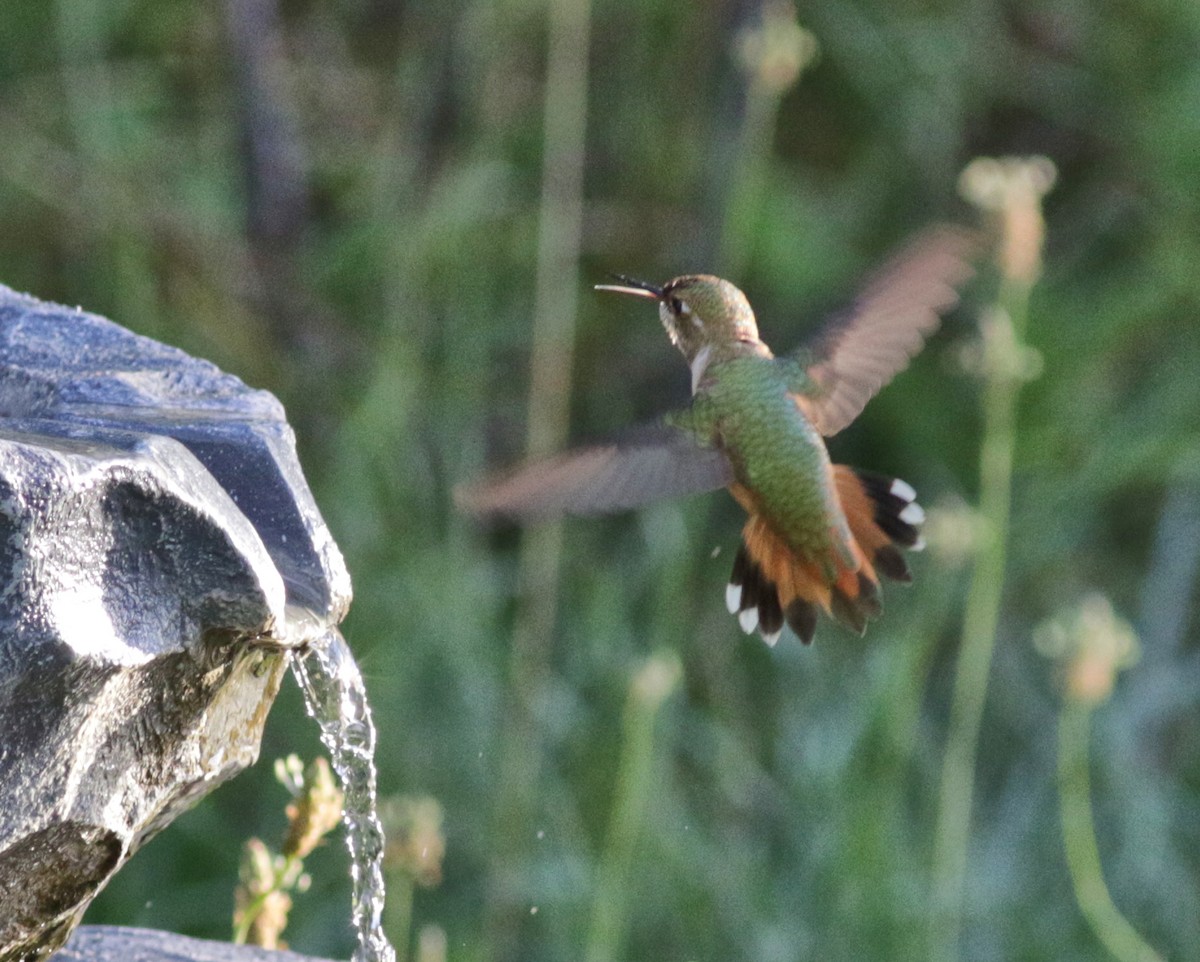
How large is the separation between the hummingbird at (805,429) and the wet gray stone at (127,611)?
560 mm

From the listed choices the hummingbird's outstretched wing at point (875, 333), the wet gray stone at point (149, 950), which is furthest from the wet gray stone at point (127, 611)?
the hummingbird's outstretched wing at point (875, 333)

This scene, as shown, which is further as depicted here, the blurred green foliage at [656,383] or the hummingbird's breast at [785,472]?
the blurred green foliage at [656,383]

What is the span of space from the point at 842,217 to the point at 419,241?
0.98 meters

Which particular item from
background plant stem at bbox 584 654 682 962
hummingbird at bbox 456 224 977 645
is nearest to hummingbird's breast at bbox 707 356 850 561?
hummingbird at bbox 456 224 977 645

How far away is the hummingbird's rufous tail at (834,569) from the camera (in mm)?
1742

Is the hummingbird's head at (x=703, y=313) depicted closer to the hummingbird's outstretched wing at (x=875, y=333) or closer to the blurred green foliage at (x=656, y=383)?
the hummingbird's outstretched wing at (x=875, y=333)

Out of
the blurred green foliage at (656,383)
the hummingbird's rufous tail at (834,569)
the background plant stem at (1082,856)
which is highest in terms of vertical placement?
the hummingbird's rufous tail at (834,569)

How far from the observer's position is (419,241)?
325 cm

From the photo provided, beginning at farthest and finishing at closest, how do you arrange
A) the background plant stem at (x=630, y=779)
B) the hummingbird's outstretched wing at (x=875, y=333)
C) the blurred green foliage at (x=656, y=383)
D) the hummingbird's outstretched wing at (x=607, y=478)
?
the blurred green foliage at (x=656, y=383)
the background plant stem at (x=630, y=779)
the hummingbird's outstretched wing at (x=875, y=333)
the hummingbird's outstretched wing at (x=607, y=478)

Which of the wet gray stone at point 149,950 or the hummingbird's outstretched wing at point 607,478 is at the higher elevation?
the hummingbird's outstretched wing at point 607,478

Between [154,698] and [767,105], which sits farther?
[767,105]

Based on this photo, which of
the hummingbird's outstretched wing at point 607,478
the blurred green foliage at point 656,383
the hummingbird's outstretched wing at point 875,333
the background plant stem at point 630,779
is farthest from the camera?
the blurred green foliage at point 656,383

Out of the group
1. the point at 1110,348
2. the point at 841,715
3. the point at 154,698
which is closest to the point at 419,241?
the point at 841,715

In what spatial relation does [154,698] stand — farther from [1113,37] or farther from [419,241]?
[1113,37]
